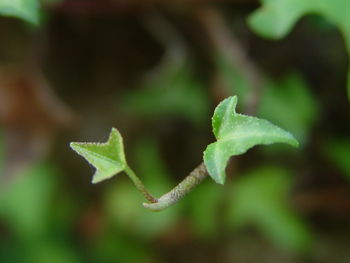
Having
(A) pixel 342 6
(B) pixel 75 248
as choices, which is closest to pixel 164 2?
(A) pixel 342 6

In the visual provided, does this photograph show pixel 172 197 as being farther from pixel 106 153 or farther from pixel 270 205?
pixel 270 205

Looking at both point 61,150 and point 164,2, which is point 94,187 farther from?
point 164,2

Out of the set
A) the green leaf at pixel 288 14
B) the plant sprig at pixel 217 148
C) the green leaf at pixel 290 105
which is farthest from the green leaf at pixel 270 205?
the plant sprig at pixel 217 148

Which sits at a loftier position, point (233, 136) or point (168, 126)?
point (168, 126)

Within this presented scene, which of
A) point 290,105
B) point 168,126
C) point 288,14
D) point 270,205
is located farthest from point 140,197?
point 288,14

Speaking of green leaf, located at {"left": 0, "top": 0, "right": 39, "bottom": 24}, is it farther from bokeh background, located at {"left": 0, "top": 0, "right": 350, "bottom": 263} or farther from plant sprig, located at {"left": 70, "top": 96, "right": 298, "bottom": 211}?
bokeh background, located at {"left": 0, "top": 0, "right": 350, "bottom": 263}
